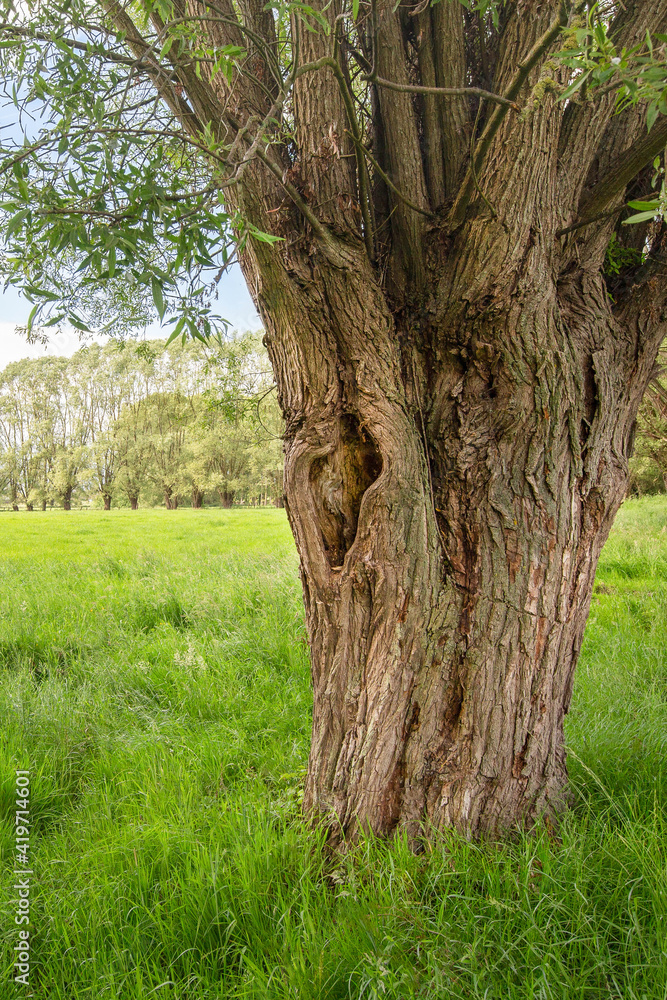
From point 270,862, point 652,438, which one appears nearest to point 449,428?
point 270,862

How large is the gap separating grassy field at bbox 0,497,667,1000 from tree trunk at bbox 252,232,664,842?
272mm

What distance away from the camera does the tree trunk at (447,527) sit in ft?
7.29

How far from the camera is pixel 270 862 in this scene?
2.22 meters

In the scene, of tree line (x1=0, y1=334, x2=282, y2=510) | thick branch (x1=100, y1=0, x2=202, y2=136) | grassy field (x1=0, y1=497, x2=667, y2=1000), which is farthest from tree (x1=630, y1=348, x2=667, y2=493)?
tree line (x1=0, y1=334, x2=282, y2=510)

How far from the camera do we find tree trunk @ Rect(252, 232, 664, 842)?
222 cm

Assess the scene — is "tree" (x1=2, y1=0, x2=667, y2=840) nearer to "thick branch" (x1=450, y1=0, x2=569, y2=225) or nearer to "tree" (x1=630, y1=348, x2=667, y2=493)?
"thick branch" (x1=450, y1=0, x2=569, y2=225)

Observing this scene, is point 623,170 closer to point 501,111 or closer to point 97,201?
point 501,111

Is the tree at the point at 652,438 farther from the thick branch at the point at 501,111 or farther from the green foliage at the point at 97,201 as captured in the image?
the green foliage at the point at 97,201

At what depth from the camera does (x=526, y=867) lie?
204 centimetres

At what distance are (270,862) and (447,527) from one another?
164 centimetres

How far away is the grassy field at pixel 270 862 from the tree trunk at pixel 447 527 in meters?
0.27

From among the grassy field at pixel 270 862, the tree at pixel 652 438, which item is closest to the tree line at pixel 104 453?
the tree at pixel 652 438

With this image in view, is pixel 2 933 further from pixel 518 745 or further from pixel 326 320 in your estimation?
pixel 326 320

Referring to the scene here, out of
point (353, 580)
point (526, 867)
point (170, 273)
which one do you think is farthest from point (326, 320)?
point (526, 867)
